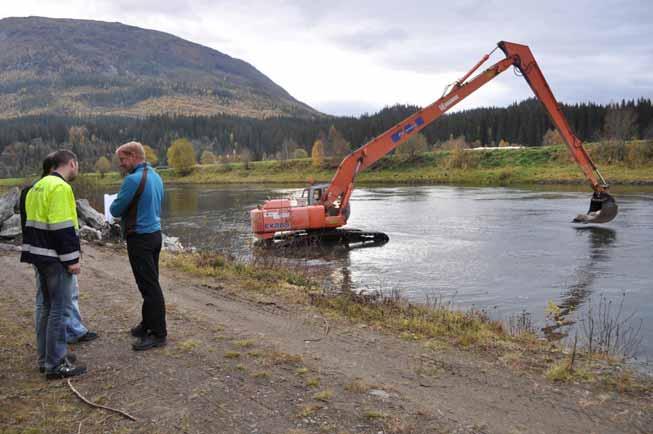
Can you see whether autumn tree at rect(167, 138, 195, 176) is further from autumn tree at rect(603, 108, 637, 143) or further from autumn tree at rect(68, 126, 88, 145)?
autumn tree at rect(603, 108, 637, 143)

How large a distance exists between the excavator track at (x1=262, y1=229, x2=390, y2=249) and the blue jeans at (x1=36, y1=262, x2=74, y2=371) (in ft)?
44.5

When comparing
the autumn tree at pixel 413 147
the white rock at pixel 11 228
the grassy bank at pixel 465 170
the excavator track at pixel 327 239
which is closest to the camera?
the white rock at pixel 11 228

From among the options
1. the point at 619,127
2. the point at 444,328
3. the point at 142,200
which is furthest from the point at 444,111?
the point at 619,127

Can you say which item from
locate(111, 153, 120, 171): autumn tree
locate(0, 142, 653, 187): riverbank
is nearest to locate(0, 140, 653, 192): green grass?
locate(0, 142, 653, 187): riverbank

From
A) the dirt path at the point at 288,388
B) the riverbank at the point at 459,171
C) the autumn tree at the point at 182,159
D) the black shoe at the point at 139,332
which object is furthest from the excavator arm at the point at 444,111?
the autumn tree at the point at 182,159

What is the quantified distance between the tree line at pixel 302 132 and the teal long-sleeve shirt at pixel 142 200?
67.9 metres

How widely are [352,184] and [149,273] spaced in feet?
48.9

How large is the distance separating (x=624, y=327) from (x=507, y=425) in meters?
6.78

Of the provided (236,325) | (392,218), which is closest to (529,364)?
(236,325)

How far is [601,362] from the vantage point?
613cm

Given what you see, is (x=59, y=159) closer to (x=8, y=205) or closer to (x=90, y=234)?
(x=90, y=234)

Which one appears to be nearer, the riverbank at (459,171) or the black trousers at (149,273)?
the black trousers at (149,273)

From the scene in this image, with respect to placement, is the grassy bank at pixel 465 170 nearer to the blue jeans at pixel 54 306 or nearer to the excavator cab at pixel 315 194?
the excavator cab at pixel 315 194

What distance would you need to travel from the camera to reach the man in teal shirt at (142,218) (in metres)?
5.71
